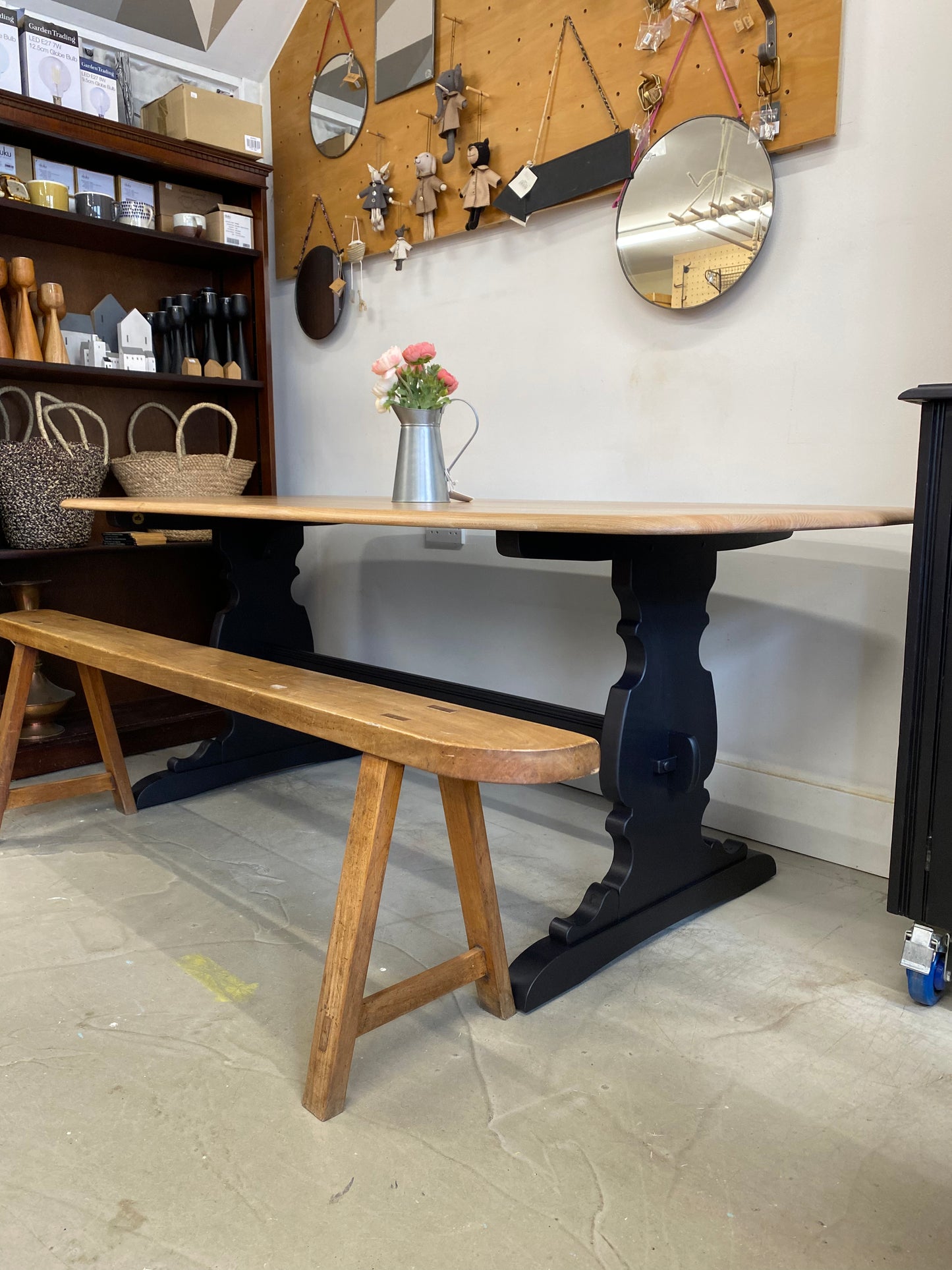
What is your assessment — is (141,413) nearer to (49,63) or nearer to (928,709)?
(49,63)

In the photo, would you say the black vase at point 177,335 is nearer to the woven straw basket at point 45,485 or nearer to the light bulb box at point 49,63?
the woven straw basket at point 45,485

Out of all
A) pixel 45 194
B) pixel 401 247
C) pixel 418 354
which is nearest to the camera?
pixel 418 354

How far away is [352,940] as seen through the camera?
44.8 inches

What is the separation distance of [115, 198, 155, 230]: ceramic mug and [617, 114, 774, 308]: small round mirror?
1482 millimetres

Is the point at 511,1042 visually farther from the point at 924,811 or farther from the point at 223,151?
the point at 223,151

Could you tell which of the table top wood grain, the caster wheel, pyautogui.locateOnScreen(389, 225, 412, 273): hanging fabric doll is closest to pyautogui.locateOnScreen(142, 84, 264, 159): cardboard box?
pyautogui.locateOnScreen(389, 225, 412, 273): hanging fabric doll

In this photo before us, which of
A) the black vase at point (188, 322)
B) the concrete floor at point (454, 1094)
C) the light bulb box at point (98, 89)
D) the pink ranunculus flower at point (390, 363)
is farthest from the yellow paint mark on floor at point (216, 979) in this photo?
the light bulb box at point (98, 89)

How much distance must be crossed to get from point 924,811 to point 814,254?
3.91 feet

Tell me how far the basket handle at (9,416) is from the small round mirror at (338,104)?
1.28 m

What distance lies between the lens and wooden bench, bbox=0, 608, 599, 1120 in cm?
105

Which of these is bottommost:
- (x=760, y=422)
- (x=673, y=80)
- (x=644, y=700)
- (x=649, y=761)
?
(x=649, y=761)

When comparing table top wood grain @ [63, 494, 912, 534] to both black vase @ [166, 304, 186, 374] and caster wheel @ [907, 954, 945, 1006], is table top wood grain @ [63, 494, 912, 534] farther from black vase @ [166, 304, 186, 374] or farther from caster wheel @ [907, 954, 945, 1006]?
black vase @ [166, 304, 186, 374]

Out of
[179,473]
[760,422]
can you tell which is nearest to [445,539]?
[179,473]

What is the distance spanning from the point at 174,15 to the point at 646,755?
2.96 meters
